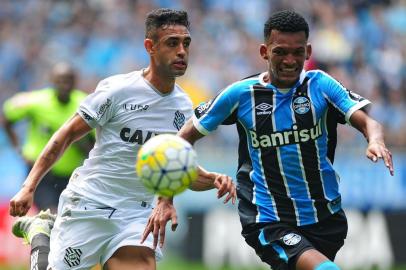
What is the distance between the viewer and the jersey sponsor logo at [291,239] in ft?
21.9

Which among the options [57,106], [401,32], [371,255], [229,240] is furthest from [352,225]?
[401,32]

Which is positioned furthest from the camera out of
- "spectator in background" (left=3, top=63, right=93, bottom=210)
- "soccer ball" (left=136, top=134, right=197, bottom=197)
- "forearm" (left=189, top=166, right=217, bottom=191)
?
"spectator in background" (left=3, top=63, right=93, bottom=210)

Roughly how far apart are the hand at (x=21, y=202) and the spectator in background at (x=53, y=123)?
14.6ft

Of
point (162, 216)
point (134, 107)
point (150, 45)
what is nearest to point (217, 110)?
point (162, 216)

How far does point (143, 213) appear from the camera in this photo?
7676 millimetres

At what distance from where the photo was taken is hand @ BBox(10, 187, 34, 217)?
7.20 meters

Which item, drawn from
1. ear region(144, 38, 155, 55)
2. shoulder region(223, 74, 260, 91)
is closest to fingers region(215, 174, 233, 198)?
shoulder region(223, 74, 260, 91)

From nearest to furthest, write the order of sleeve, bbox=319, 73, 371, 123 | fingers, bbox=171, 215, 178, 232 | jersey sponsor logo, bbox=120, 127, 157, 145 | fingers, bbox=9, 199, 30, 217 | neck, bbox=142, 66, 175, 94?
fingers, bbox=171, 215, 178, 232 < sleeve, bbox=319, 73, 371, 123 < fingers, bbox=9, 199, 30, 217 < jersey sponsor logo, bbox=120, 127, 157, 145 < neck, bbox=142, 66, 175, 94

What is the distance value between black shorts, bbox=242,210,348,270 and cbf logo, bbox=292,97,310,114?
0.76 metres

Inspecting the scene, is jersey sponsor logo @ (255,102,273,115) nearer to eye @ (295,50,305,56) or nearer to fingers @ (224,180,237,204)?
eye @ (295,50,305,56)

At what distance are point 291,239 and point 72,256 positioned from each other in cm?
181

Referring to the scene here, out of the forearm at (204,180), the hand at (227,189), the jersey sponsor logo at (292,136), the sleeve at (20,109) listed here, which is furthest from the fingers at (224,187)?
the sleeve at (20,109)

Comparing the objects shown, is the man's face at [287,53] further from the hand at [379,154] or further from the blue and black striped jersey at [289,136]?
the hand at [379,154]

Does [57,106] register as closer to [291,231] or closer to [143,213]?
[143,213]
